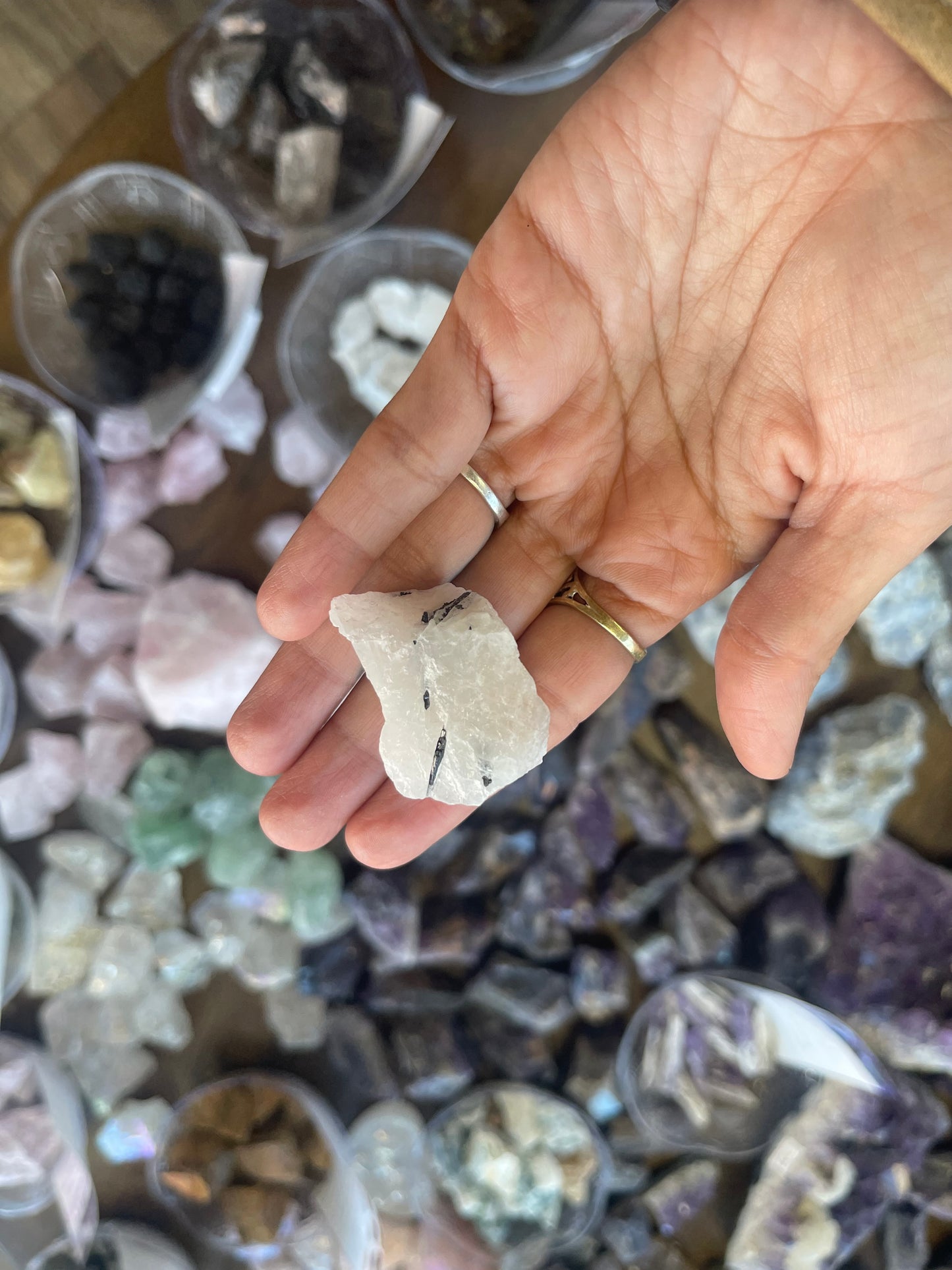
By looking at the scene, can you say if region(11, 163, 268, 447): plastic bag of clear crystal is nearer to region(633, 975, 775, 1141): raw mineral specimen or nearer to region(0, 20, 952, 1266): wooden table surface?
region(0, 20, 952, 1266): wooden table surface

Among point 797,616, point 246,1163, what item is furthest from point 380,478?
point 246,1163

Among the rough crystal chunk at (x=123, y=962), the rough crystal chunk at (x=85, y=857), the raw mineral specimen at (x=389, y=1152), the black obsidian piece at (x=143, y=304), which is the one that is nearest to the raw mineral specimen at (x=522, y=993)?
the raw mineral specimen at (x=389, y=1152)

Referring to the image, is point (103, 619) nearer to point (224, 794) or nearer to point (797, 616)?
point (224, 794)

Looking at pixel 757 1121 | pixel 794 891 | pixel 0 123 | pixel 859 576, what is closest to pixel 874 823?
pixel 794 891

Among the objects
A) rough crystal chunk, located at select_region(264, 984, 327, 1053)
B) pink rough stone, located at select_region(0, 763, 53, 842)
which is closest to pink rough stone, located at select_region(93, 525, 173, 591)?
pink rough stone, located at select_region(0, 763, 53, 842)

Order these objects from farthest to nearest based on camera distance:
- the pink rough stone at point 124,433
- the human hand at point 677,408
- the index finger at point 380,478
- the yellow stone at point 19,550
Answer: the pink rough stone at point 124,433, the yellow stone at point 19,550, the index finger at point 380,478, the human hand at point 677,408

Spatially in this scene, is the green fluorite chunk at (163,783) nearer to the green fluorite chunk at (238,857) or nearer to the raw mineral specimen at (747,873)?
the green fluorite chunk at (238,857)

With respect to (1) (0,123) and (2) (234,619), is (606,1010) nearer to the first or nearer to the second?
(2) (234,619)
